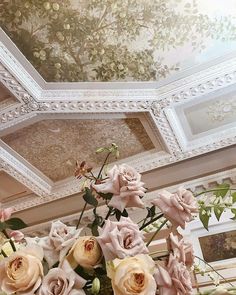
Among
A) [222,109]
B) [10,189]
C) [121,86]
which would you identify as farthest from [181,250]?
[10,189]

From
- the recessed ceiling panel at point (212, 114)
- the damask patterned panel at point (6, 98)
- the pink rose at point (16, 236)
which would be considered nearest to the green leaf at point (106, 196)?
the pink rose at point (16, 236)

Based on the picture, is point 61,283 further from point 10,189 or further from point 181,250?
point 10,189

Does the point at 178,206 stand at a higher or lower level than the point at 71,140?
lower

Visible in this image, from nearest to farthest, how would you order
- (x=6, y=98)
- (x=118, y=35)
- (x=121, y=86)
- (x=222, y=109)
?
(x=118, y=35), (x=121, y=86), (x=6, y=98), (x=222, y=109)

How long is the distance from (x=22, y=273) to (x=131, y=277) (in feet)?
0.62

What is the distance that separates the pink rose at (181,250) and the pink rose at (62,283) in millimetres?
169

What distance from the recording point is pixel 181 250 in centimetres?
70

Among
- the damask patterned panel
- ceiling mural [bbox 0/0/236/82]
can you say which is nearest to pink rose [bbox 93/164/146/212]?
ceiling mural [bbox 0/0/236/82]

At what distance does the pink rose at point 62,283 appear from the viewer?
25.6 inches

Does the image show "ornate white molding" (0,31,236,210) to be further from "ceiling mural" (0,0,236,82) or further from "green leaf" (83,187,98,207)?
"green leaf" (83,187,98,207)

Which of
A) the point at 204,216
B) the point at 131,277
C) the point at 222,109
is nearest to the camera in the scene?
the point at 131,277

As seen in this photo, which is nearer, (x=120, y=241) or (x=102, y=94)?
(x=120, y=241)

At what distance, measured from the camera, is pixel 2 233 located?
83 centimetres

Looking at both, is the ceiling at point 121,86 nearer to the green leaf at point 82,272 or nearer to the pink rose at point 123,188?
the pink rose at point 123,188
